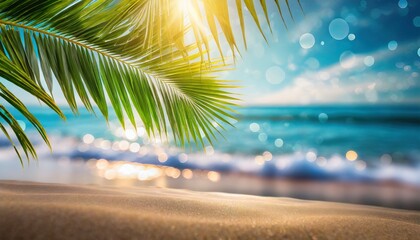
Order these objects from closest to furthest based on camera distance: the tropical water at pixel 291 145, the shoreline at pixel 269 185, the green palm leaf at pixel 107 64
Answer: the green palm leaf at pixel 107 64 → the shoreline at pixel 269 185 → the tropical water at pixel 291 145

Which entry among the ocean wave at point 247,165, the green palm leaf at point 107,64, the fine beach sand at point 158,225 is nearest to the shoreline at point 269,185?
the ocean wave at point 247,165

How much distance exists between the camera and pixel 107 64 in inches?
50.7

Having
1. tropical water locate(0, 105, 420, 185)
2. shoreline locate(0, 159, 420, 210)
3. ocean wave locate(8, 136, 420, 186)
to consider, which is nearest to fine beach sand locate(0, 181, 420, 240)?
shoreline locate(0, 159, 420, 210)

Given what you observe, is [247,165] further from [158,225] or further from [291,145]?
[158,225]

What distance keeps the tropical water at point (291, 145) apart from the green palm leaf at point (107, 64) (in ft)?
9.44

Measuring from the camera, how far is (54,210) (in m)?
0.59

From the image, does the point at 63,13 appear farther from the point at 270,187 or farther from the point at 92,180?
the point at 270,187

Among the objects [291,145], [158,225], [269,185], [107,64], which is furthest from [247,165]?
[158,225]

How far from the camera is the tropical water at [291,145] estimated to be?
6.46 metres

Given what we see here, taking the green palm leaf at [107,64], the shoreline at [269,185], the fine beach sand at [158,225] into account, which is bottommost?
the shoreline at [269,185]

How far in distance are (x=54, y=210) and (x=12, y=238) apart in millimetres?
94

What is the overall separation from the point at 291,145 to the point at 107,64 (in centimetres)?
967

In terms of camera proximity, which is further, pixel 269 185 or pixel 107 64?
pixel 269 185

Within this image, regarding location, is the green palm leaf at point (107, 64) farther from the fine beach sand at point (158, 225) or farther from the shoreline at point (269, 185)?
the shoreline at point (269, 185)
